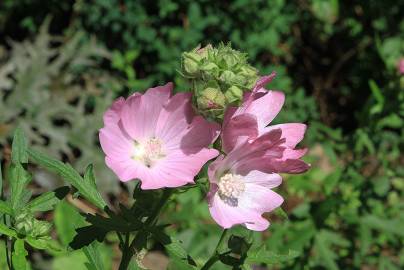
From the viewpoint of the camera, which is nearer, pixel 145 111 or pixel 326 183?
pixel 145 111

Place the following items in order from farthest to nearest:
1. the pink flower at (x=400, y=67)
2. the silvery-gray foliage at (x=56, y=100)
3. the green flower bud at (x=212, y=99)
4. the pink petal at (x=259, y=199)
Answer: the silvery-gray foliage at (x=56, y=100)
the pink flower at (x=400, y=67)
the pink petal at (x=259, y=199)
the green flower bud at (x=212, y=99)

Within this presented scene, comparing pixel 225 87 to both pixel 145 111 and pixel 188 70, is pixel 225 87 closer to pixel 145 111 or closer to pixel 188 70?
pixel 188 70

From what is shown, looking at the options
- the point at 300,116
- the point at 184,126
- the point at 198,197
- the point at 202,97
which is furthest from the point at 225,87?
the point at 300,116

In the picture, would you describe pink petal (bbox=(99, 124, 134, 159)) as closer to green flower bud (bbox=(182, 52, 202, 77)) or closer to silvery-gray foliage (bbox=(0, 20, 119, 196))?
green flower bud (bbox=(182, 52, 202, 77))

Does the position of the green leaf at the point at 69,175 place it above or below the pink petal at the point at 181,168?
below

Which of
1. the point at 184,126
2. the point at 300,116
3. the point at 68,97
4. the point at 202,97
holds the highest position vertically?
the point at 202,97

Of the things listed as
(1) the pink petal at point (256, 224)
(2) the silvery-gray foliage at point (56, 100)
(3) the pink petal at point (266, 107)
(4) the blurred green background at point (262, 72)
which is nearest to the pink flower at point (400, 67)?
(4) the blurred green background at point (262, 72)

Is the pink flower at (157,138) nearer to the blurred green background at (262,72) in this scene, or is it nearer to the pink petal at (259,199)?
the pink petal at (259,199)
